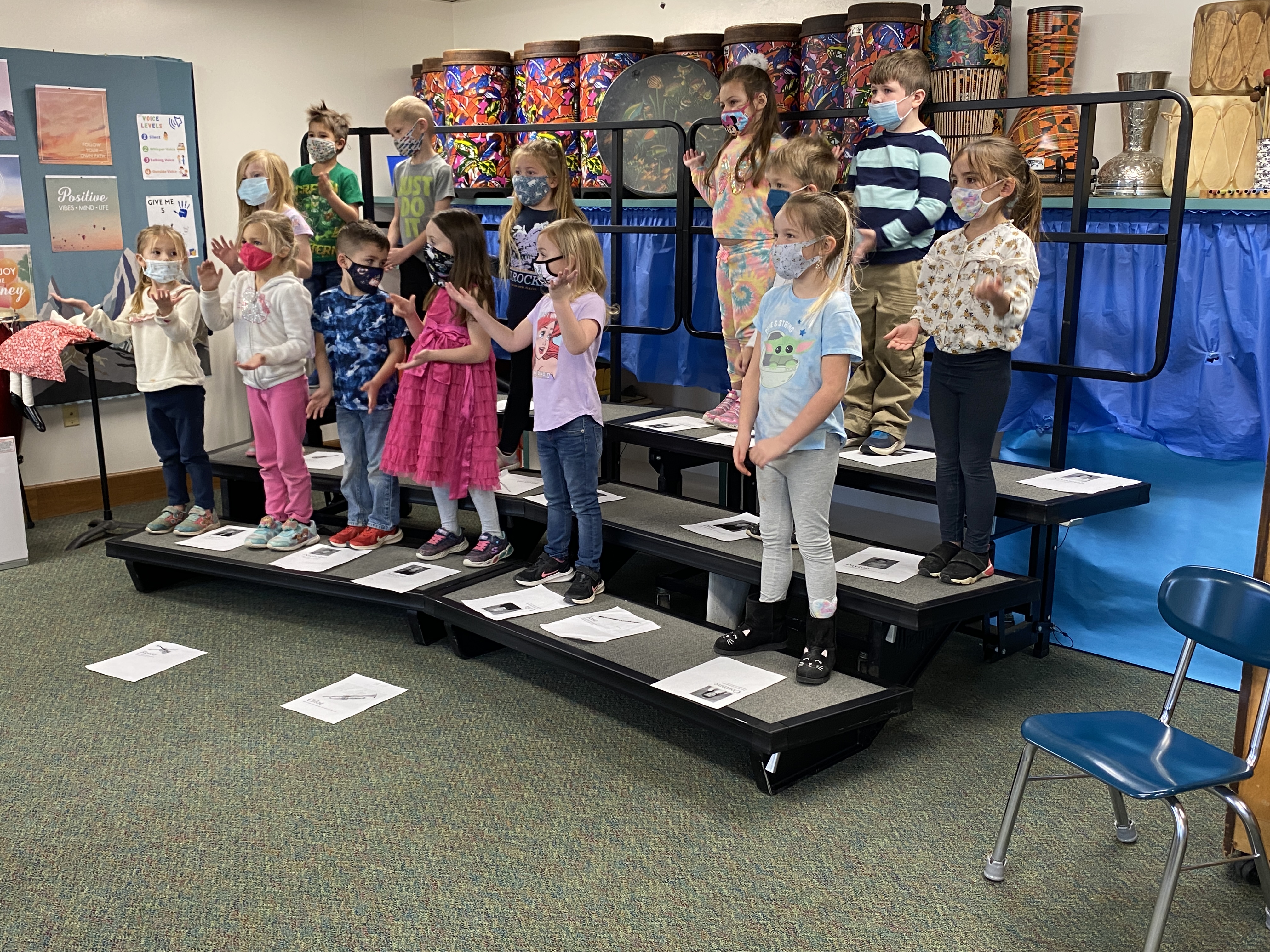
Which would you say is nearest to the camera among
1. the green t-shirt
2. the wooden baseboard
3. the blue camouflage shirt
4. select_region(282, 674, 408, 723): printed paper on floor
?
select_region(282, 674, 408, 723): printed paper on floor

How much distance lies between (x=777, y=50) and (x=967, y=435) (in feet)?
6.95

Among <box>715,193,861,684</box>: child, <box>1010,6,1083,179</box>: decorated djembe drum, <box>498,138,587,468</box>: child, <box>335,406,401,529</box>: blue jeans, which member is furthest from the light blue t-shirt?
<box>335,406,401,529</box>: blue jeans

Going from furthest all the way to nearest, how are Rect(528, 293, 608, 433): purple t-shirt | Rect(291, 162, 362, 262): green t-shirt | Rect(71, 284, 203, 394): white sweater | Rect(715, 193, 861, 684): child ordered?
Rect(291, 162, 362, 262): green t-shirt, Rect(71, 284, 203, 394): white sweater, Rect(528, 293, 608, 433): purple t-shirt, Rect(715, 193, 861, 684): child

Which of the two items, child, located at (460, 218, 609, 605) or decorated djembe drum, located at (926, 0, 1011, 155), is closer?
child, located at (460, 218, 609, 605)

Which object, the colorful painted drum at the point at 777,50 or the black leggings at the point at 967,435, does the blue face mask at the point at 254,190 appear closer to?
the colorful painted drum at the point at 777,50

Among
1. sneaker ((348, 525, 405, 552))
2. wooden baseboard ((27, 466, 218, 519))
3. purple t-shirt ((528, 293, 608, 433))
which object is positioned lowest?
wooden baseboard ((27, 466, 218, 519))

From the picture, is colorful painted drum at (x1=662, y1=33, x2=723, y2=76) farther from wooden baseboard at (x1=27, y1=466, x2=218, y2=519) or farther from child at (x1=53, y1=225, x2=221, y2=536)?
wooden baseboard at (x1=27, y1=466, x2=218, y2=519)

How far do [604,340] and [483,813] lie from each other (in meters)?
2.86

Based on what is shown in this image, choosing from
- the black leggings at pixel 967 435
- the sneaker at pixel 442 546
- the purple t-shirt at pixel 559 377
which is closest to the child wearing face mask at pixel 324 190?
the sneaker at pixel 442 546

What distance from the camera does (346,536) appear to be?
440 centimetres

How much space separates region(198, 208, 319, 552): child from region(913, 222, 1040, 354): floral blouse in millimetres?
2256

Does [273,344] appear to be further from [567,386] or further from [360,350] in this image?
[567,386]

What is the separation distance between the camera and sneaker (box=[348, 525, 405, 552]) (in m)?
4.36

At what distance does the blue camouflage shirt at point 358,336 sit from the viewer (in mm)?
4113
